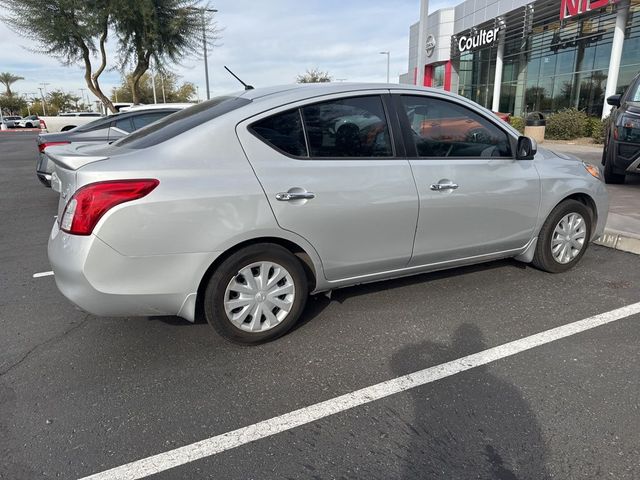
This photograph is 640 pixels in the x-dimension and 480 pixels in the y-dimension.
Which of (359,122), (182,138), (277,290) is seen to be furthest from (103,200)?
(359,122)

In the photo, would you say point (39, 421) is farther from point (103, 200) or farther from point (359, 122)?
point (359, 122)

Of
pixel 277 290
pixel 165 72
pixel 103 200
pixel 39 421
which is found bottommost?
pixel 39 421

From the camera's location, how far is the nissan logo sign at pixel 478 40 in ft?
84.0

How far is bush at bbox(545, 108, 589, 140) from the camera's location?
1833 centimetres

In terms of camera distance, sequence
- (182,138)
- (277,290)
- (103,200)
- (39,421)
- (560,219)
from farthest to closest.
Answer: (560,219) → (277,290) → (182,138) → (103,200) → (39,421)

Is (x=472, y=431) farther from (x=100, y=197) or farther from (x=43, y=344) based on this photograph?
(x=43, y=344)

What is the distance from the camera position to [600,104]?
797 inches

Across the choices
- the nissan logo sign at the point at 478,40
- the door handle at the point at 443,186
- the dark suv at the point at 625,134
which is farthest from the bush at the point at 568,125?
the door handle at the point at 443,186

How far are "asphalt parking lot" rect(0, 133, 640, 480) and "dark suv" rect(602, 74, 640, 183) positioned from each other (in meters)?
3.94

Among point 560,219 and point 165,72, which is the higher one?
point 165,72

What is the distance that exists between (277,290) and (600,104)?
2180 cm

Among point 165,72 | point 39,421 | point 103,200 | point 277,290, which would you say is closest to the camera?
point 39,421

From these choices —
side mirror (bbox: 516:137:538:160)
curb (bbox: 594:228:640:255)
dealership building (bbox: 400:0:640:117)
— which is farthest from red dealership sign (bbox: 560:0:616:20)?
side mirror (bbox: 516:137:538:160)

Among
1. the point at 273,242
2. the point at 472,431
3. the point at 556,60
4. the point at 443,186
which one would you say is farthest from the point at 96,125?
the point at 556,60
